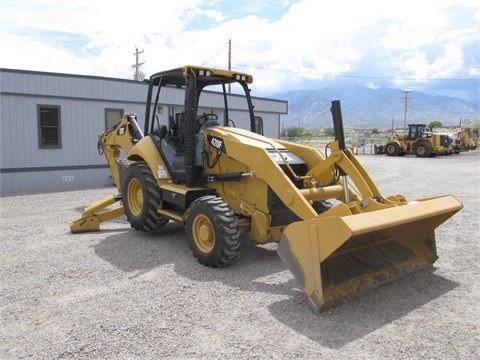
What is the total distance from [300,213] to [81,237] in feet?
13.2

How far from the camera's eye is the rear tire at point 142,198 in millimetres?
6852

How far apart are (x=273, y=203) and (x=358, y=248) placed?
1.28 m

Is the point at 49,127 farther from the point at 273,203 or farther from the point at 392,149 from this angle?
the point at 392,149

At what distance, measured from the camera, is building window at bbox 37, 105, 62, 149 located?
1292cm

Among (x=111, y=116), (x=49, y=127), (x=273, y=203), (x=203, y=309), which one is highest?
(x=111, y=116)

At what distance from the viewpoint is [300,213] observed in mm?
4973

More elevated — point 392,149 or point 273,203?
point 392,149

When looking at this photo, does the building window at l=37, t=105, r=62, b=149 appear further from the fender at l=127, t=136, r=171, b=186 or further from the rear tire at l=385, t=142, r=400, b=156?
the rear tire at l=385, t=142, r=400, b=156

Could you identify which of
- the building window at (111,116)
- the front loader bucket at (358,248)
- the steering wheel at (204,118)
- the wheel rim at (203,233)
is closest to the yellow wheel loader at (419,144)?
the building window at (111,116)

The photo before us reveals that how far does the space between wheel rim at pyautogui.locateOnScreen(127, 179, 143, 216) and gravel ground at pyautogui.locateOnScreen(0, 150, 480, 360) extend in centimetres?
72

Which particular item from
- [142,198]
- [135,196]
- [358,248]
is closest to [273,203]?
[358,248]

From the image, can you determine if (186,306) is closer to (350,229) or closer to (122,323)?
(122,323)

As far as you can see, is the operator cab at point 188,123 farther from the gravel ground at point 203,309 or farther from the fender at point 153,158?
the gravel ground at point 203,309

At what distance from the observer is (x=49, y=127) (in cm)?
1315
